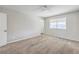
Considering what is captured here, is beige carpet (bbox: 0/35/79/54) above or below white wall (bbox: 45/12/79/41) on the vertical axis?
below

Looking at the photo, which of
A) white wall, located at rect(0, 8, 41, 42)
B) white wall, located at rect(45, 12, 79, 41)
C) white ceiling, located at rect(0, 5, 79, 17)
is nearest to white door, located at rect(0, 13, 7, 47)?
white wall, located at rect(0, 8, 41, 42)

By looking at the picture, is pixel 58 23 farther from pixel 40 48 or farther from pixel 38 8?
pixel 40 48

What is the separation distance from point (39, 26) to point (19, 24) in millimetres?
1073

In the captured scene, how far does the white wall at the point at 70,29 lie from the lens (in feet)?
13.9

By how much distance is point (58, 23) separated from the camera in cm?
422

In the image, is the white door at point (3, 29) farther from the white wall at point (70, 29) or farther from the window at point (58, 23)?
the window at point (58, 23)

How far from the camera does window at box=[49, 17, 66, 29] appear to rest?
13.8ft

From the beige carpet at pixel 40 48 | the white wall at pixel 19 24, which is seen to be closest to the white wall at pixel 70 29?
the beige carpet at pixel 40 48

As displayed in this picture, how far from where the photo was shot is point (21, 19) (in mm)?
3984

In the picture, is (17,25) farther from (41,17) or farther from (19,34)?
(41,17)

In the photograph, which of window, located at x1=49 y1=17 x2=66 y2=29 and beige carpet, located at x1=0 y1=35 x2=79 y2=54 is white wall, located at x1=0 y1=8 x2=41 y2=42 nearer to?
beige carpet, located at x1=0 y1=35 x2=79 y2=54

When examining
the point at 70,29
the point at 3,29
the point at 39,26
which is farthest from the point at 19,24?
the point at 70,29
